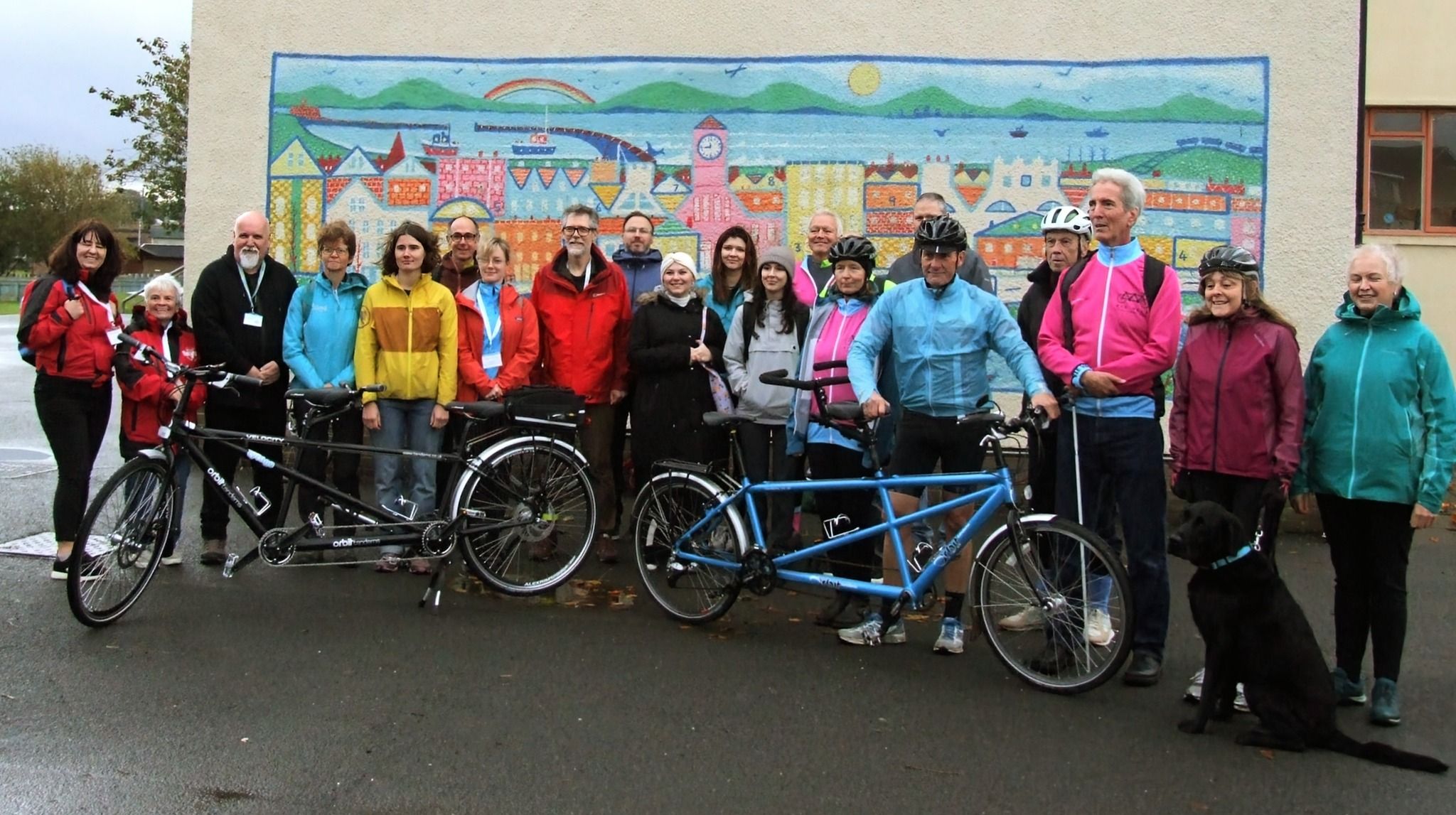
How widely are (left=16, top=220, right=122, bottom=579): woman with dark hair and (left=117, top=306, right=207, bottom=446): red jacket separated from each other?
12cm

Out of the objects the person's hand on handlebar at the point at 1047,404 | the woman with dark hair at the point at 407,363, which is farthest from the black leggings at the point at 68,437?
the person's hand on handlebar at the point at 1047,404

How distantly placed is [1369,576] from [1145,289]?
4.82 ft

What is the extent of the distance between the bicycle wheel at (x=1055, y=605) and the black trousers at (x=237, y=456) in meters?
3.63

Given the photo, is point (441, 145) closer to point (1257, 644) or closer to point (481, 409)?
point (481, 409)

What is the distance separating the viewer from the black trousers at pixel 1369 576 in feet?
16.4

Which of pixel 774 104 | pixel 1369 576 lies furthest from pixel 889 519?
pixel 774 104

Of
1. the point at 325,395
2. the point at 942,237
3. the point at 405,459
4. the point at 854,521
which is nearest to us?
the point at 942,237

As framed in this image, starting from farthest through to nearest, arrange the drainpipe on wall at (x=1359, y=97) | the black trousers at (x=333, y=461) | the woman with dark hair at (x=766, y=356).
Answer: the drainpipe on wall at (x=1359, y=97), the woman with dark hair at (x=766, y=356), the black trousers at (x=333, y=461)

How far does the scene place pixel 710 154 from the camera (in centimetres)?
952

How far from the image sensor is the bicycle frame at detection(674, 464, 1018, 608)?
17.8ft

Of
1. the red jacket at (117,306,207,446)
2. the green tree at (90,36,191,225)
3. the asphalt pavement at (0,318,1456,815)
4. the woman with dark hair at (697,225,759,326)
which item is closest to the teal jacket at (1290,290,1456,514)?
the asphalt pavement at (0,318,1456,815)

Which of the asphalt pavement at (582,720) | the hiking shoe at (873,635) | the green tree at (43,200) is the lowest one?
the asphalt pavement at (582,720)

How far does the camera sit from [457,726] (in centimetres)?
470

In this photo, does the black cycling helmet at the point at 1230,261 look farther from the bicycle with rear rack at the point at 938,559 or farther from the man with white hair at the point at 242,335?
the man with white hair at the point at 242,335
